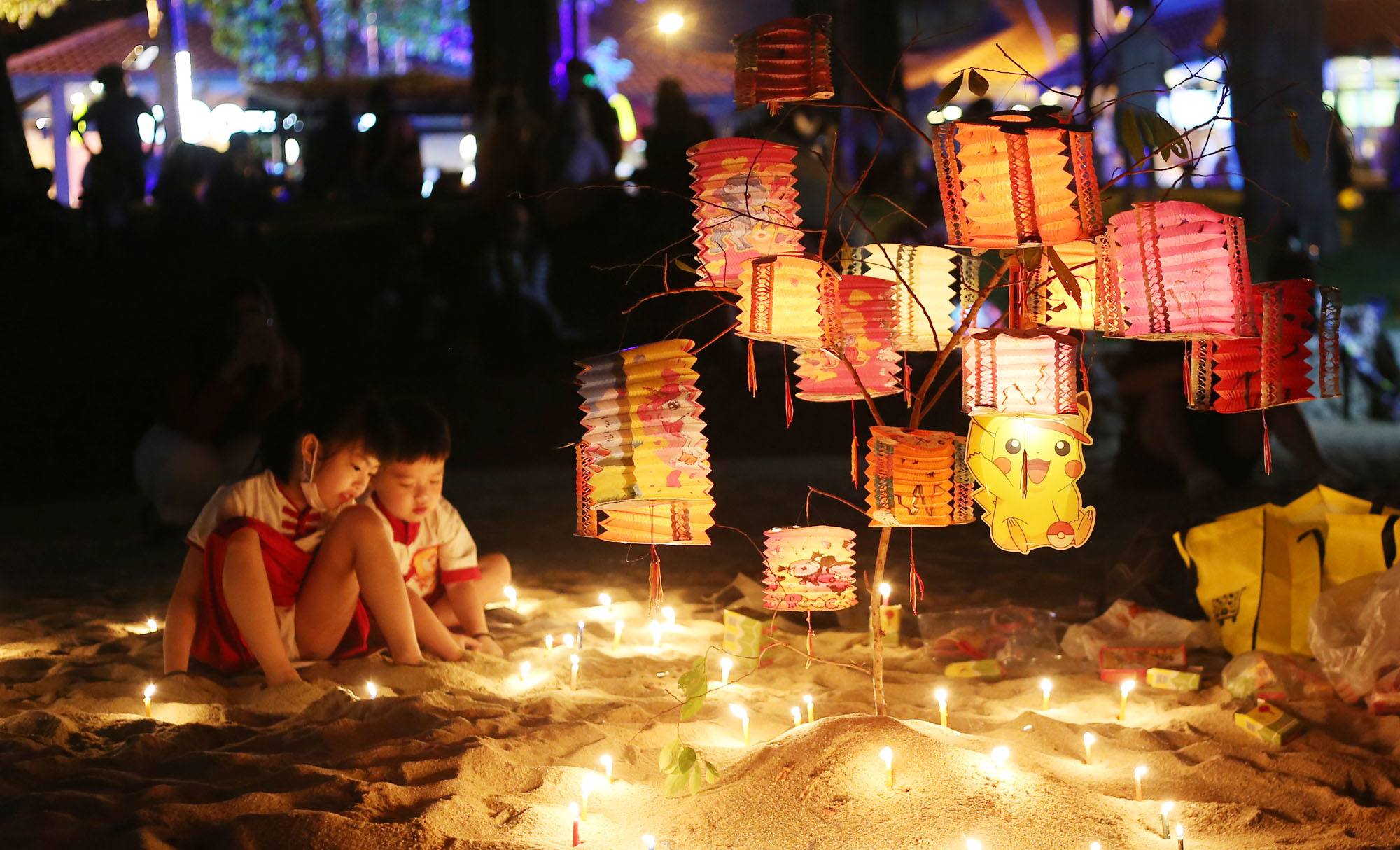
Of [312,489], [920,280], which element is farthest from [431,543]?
[920,280]

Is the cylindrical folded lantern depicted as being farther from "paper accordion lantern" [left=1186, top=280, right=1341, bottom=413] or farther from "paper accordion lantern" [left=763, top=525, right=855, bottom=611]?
"paper accordion lantern" [left=1186, top=280, right=1341, bottom=413]

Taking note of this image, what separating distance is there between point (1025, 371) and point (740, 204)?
847 millimetres

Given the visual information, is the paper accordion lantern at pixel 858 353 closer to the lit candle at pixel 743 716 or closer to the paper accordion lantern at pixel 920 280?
the paper accordion lantern at pixel 920 280

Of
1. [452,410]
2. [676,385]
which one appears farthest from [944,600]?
[452,410]

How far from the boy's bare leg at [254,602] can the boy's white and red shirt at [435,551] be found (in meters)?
0.61

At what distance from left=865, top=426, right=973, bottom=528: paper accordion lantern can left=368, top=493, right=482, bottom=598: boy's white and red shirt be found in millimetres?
2048

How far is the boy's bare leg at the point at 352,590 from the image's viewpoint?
3639 mm

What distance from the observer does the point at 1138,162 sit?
251 centimetres

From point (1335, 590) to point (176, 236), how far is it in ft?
35.3

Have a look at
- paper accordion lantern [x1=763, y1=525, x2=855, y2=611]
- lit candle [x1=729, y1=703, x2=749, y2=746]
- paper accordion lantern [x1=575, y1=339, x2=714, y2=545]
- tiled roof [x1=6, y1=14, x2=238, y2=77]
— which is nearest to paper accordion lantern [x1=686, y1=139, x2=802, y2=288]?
paper accordion lantern [x1=575, y1=339, x2=714, y2=545]

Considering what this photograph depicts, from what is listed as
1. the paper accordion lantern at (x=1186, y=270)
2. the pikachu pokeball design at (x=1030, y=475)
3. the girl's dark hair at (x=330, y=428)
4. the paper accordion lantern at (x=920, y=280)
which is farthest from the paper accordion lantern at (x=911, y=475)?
the girl's dark hair at (x=330, y=428)

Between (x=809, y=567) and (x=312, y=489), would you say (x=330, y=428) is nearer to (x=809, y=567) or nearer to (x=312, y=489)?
(x=312, y=489)

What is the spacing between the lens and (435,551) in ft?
14.3

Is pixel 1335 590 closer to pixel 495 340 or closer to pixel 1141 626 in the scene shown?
pixel 1141 626
